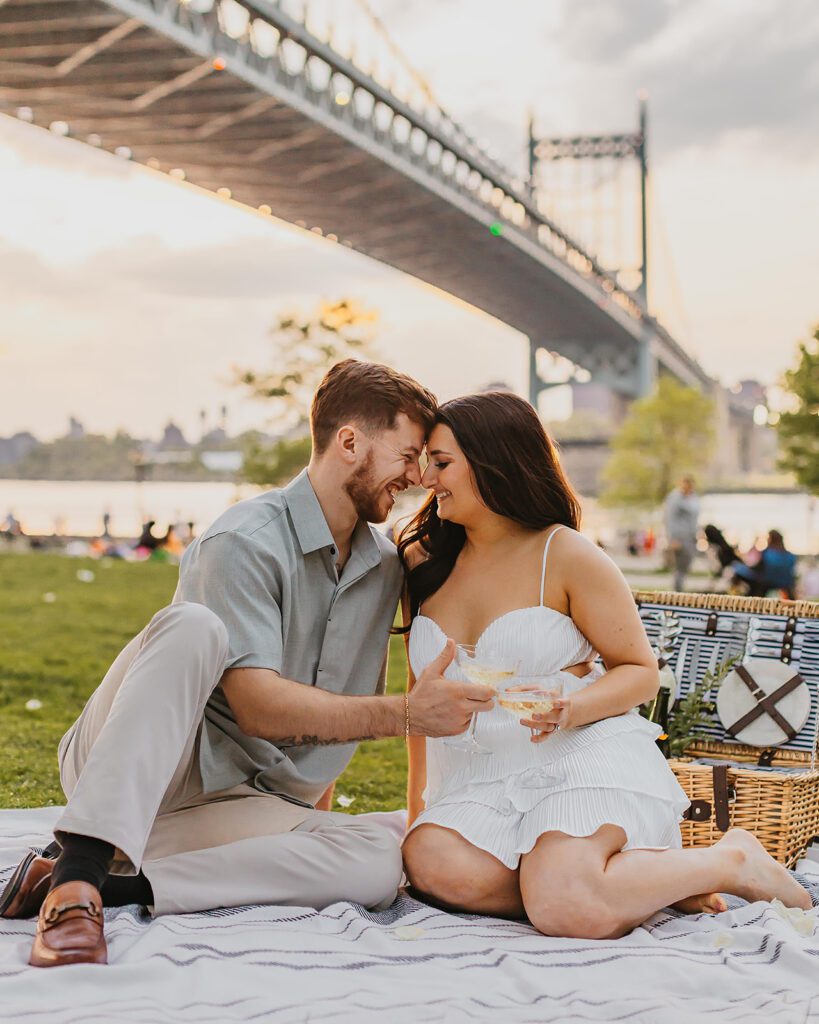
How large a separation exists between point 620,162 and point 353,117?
69.9 ft

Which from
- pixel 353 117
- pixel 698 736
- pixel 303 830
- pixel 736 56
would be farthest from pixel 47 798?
pixel 736 56

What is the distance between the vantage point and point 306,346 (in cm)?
2073

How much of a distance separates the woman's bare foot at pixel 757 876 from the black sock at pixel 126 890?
977 millimetres

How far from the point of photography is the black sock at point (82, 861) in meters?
1.67

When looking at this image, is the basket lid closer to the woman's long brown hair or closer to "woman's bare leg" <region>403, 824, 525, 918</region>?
the woman's long brown hair

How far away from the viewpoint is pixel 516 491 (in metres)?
2.20

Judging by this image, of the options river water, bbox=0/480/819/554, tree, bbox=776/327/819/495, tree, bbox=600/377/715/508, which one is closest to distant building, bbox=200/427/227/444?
river water, bbox=0/480/819/554

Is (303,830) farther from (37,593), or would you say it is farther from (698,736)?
(37,593)

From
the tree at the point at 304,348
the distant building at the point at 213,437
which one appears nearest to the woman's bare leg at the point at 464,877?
the tree at the point at 304,348

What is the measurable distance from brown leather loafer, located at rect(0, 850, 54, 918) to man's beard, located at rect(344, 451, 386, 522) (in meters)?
0.79

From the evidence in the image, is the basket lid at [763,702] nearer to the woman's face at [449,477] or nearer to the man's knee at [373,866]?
the woman's face at [449,477]

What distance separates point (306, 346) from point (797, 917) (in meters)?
19.2

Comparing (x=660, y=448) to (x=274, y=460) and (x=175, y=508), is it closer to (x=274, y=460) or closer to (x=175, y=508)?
(x=274, y=460)

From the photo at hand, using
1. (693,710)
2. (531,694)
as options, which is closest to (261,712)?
(531,694)
